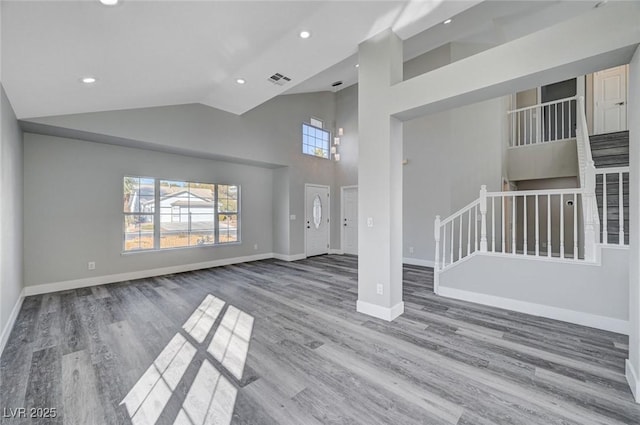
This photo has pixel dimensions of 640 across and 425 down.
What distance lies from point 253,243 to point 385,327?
4.45 meters

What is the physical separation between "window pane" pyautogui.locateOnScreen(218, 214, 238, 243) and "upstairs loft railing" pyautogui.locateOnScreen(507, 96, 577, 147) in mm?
7107

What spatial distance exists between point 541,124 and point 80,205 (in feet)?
32.6

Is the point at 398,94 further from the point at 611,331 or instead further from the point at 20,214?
the point at 20,214

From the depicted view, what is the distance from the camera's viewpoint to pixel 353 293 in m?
4.08

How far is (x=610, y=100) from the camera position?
6.04 metres

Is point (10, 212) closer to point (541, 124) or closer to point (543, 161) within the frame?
point (543, 161)

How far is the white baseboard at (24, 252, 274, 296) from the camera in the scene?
159 inches

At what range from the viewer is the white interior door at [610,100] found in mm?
5891

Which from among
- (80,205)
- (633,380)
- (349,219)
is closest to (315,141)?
(349,219)

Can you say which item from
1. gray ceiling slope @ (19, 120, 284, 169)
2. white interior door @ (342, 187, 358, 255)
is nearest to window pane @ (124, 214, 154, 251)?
gray ceiling slope @ (19, 120, 284, 169)

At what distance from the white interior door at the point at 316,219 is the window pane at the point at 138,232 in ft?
11.5

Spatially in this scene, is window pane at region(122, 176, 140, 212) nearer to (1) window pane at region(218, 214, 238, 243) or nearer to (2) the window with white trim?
(1) window pane at region(218, 214, 238, 243)

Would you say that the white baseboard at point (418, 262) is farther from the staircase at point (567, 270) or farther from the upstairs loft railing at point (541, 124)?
the upstairs loft railing at point (541, 124)

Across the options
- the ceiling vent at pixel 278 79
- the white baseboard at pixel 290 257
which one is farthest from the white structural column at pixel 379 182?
the white baseboard at pixel 290 257
